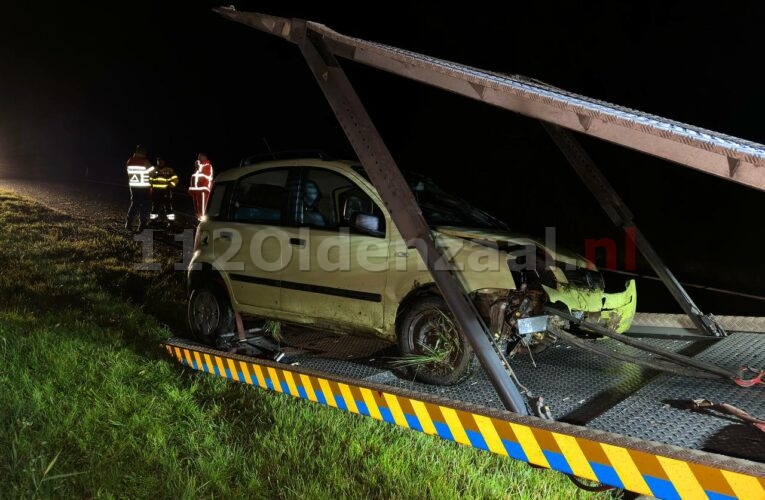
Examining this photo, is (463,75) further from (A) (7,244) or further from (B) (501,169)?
(B) (501,169)

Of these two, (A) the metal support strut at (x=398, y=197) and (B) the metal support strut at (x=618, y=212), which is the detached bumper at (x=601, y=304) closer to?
(B) the metal support strut at (x=618, y=212)

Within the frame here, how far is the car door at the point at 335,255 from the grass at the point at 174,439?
790mm

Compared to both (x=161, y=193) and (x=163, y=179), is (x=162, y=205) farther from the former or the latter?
(x=163, y=179)

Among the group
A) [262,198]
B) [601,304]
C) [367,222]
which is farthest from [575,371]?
[262,198]

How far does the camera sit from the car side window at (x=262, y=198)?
17.6ft

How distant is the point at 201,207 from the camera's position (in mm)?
12266

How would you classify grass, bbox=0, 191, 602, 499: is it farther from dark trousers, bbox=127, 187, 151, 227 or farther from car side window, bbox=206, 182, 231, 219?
dark trousers, bbox=127, 187, 151, 227

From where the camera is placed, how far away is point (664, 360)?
4.46 meters

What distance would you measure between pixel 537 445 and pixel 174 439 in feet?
7.41

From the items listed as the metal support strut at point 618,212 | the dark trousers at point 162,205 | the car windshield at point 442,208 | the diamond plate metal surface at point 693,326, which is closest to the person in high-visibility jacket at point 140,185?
the dark trousers at point 162,205

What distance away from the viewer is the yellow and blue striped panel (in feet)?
8.03

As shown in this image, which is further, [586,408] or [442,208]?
[442,208]

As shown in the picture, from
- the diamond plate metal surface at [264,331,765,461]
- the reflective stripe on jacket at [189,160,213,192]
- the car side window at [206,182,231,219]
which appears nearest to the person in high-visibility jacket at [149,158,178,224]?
the reflective stripe on jacket at [189,160,213,192]

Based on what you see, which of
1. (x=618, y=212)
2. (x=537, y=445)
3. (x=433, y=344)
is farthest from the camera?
(x=618, y=212)
